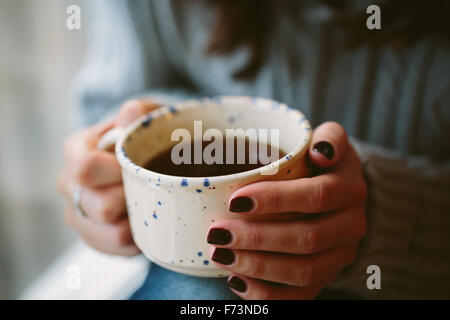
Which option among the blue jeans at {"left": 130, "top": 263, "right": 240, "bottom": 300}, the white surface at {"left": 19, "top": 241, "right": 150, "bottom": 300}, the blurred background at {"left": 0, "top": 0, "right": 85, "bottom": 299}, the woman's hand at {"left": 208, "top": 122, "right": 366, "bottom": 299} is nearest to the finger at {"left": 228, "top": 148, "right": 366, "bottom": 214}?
the woman's hand at {"left": 208, "top": 122, "right": 366, "bottom": 299}

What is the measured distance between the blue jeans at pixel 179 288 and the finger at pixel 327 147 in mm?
169

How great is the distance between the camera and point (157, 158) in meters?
0.45

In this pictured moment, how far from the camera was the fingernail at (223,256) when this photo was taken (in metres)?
0.36

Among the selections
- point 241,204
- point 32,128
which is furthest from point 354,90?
point 32,128

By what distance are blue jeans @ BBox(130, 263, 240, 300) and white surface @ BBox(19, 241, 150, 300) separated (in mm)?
25

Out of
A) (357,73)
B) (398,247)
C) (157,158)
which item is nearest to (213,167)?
(157,158)

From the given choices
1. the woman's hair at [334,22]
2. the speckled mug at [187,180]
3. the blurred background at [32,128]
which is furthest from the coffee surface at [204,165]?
the blurred background at [32,128]

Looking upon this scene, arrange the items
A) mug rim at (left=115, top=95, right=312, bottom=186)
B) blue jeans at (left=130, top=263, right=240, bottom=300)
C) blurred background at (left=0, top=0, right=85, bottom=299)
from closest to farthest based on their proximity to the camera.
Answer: mug rim at (left=115, top=95, right=312, bottom=186) < blue jeans at (left=130, top=263, right=240, bottom=300) < blurred background at (left=0, top=0, right=85, bottom=299)

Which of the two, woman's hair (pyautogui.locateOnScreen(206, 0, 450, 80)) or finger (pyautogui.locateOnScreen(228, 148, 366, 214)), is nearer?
finger (pyautogui.locateOnScreen(228, 148, 366, 214))

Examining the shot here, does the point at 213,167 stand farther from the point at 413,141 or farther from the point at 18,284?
the point at 18,284

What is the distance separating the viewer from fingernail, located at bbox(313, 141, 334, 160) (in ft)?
1.27

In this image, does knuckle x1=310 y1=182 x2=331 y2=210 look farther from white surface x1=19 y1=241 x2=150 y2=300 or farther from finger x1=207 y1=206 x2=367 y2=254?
white surface x1=19 y1=241 x2=150 y2=300

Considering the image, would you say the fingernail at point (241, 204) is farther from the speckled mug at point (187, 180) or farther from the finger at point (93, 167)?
→ the finger at point (93, 167)

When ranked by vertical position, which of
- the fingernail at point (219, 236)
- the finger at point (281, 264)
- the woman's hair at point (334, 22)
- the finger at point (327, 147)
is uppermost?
the woman's hair at point (334, 22)
